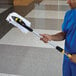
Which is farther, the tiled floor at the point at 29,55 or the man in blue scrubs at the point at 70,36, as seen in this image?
the tiled floor at the point at 29,55

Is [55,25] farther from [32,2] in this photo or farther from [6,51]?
[32,2]

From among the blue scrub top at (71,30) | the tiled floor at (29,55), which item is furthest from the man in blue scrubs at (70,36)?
the tiled floor at (29,55)

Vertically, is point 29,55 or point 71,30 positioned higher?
point 71,30

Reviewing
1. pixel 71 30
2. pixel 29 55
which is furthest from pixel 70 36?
pixel 29 55

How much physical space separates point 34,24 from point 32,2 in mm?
2626

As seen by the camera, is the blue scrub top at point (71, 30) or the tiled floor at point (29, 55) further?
the tiled floor at point (29, 55)

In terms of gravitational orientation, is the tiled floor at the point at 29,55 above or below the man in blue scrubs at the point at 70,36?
below

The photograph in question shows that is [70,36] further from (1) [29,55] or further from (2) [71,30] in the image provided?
(1) [29,55]

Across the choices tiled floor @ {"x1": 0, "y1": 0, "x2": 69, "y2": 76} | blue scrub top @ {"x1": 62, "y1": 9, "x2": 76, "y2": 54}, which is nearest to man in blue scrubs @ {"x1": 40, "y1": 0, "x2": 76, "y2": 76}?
blue scrub top @ {"x1": 62, "y1": 9, "x2": 76, "y2": 54}

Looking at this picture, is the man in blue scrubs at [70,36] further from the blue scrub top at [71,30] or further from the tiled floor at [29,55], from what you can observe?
the tiled floor at [29,55]

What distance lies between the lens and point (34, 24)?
4.62 m

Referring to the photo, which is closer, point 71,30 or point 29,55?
point 71,30

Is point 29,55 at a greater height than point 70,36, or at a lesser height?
lesser

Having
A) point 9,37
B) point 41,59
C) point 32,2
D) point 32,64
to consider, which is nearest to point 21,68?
point 32,64
